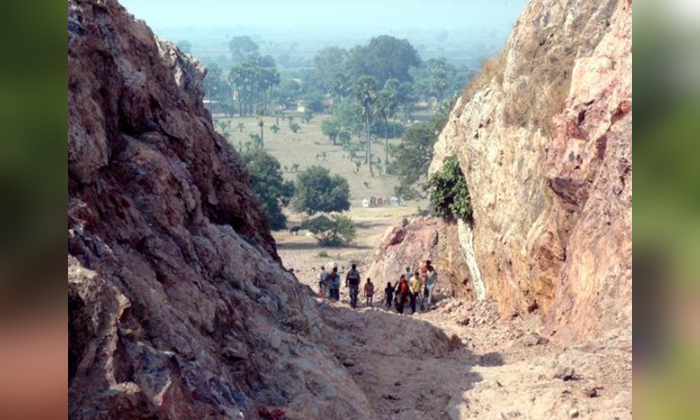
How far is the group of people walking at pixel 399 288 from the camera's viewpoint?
58.3ft

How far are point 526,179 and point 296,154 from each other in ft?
192

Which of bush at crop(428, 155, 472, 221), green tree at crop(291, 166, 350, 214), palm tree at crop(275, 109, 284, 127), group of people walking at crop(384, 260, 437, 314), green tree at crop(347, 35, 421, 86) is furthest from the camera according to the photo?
green tree at crop(347, 35, 421, 86)

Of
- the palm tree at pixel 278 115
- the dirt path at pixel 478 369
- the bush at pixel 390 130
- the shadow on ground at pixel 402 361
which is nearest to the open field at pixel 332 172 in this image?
the palm tree at pixel 278 115

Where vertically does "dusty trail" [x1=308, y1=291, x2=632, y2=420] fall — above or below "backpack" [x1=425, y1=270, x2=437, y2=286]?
above

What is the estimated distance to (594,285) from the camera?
41.7 ft

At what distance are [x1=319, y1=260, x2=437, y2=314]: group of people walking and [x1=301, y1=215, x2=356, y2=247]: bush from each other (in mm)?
19536

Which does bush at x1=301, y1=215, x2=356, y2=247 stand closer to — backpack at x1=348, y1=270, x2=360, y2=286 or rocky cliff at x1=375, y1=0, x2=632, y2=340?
rocky cliff at x1=375, y1=0, x2=632, y2=340

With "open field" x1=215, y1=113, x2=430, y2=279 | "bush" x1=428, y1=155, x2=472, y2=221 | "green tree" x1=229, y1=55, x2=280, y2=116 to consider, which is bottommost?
"open field" x1=215, y1=113, x2=430, y2=279

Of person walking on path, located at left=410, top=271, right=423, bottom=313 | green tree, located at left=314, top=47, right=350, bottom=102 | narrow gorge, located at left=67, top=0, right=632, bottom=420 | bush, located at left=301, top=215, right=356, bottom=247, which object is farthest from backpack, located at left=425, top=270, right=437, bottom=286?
green tree, located at left=314, top=47, right=350, bottom=102

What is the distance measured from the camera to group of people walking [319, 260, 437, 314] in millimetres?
17781

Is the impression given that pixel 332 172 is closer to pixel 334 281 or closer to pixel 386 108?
pixel 386 108

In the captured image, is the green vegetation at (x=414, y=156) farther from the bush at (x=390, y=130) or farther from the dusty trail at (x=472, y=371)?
the dusty trail at (x=472, y=371)
